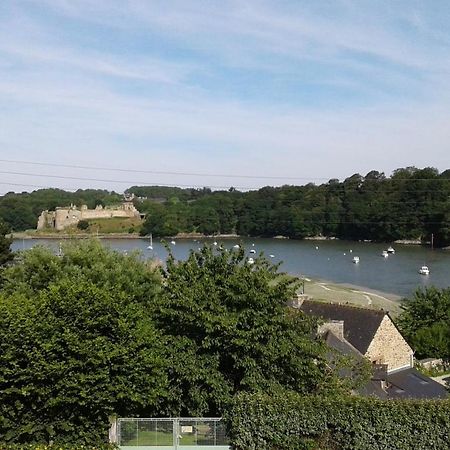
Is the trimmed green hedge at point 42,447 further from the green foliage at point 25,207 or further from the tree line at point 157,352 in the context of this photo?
the green foliage at point 25,207

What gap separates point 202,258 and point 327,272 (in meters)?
52.8

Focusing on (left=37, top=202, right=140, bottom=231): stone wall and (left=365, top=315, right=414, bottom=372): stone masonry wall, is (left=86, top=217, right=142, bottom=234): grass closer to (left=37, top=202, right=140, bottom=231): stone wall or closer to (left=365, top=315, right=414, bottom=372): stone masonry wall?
(left=37, top=202, right=140, bottom=231): stone wall

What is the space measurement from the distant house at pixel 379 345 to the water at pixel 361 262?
19.6 m

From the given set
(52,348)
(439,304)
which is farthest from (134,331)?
(439,304)

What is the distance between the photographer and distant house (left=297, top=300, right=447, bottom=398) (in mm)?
20828

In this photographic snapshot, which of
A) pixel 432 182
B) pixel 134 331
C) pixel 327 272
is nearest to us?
pixel 134 331

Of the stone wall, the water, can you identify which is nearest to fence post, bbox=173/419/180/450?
the water

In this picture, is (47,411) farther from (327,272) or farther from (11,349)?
(327,272)

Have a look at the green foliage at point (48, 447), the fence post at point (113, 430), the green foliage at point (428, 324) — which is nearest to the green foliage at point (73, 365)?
the fence post at point (113, 430)

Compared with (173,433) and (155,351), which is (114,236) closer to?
(155,351)

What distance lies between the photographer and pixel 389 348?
23828 millimetres

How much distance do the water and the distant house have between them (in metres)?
19.6

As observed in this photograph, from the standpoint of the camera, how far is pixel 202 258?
52.7 ft

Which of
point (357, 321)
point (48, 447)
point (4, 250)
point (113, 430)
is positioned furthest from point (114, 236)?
point (48, 447)
